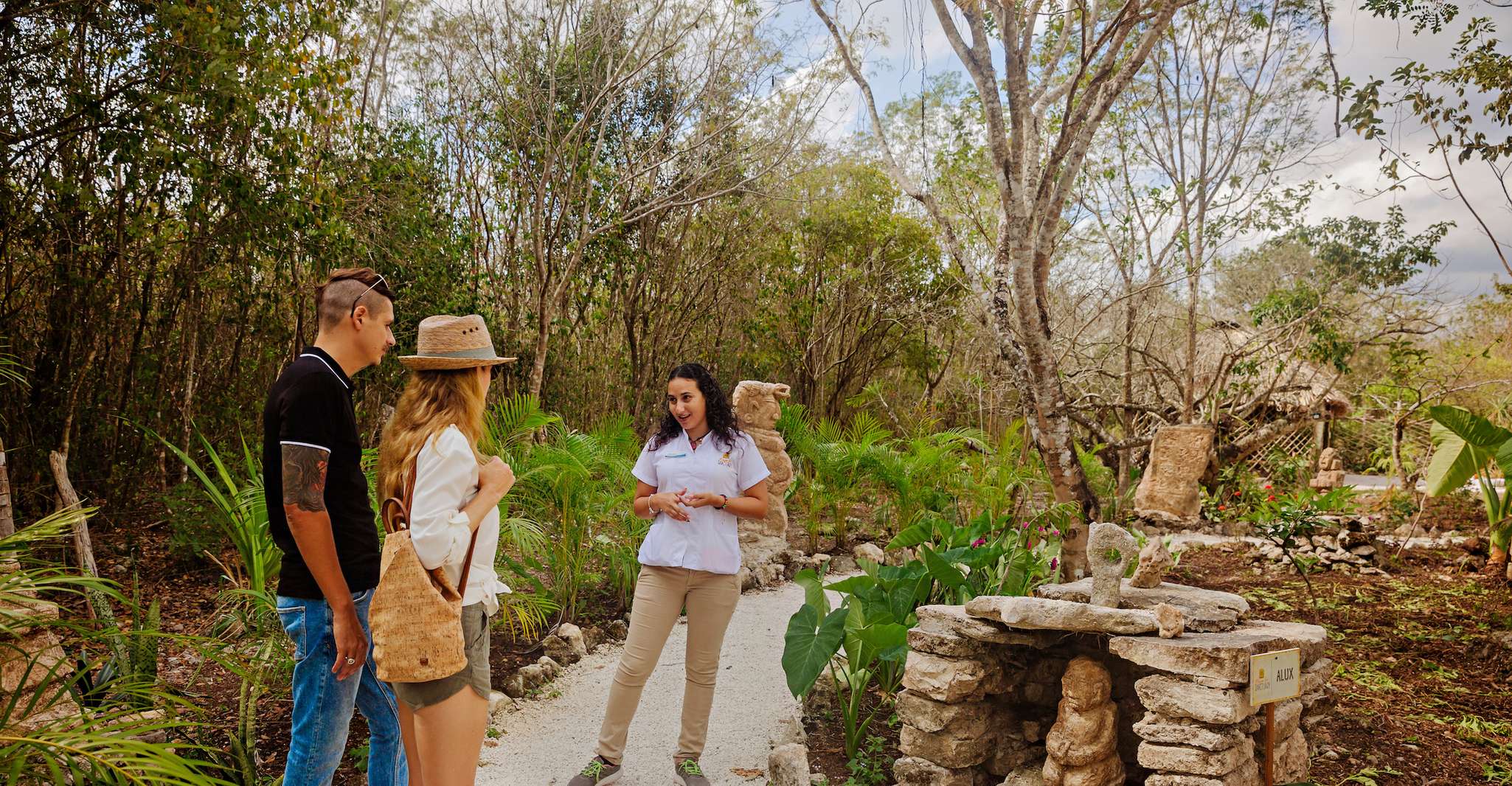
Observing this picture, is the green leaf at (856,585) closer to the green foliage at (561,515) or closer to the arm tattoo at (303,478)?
the green foliage at (561,515)

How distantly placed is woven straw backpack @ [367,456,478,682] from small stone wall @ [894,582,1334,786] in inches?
72.2

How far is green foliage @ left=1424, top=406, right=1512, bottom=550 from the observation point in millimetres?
5625

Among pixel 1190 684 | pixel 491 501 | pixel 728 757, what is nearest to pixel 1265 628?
pixel 1190 684

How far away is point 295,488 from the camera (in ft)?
6.63

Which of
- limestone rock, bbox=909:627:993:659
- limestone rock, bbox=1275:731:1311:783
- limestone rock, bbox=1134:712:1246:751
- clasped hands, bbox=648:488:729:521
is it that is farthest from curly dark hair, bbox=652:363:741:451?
limestone rock, bbox=1275:731:1311:783

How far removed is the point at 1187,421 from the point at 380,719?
9.35 metres

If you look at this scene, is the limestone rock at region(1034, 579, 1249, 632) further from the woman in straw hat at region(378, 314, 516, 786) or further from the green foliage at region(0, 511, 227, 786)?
the green foliage at region(0, 511, 227, 786)

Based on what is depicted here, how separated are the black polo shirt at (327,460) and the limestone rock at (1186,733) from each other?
236cm

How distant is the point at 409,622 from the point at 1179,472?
30.5ft

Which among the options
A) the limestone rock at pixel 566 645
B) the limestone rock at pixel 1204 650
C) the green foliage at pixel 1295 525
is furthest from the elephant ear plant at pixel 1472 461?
the limestone rock at pixel 566 645

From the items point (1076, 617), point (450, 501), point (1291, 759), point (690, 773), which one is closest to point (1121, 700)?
point (1291, 759)

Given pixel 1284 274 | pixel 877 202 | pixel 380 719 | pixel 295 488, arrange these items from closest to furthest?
pixel 295 488 < pixel 380 719 < pixel 877 202 < pixel 1284 274

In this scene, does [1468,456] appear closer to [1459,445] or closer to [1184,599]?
[1459,445]

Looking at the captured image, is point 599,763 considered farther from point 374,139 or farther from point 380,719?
point 374,139
